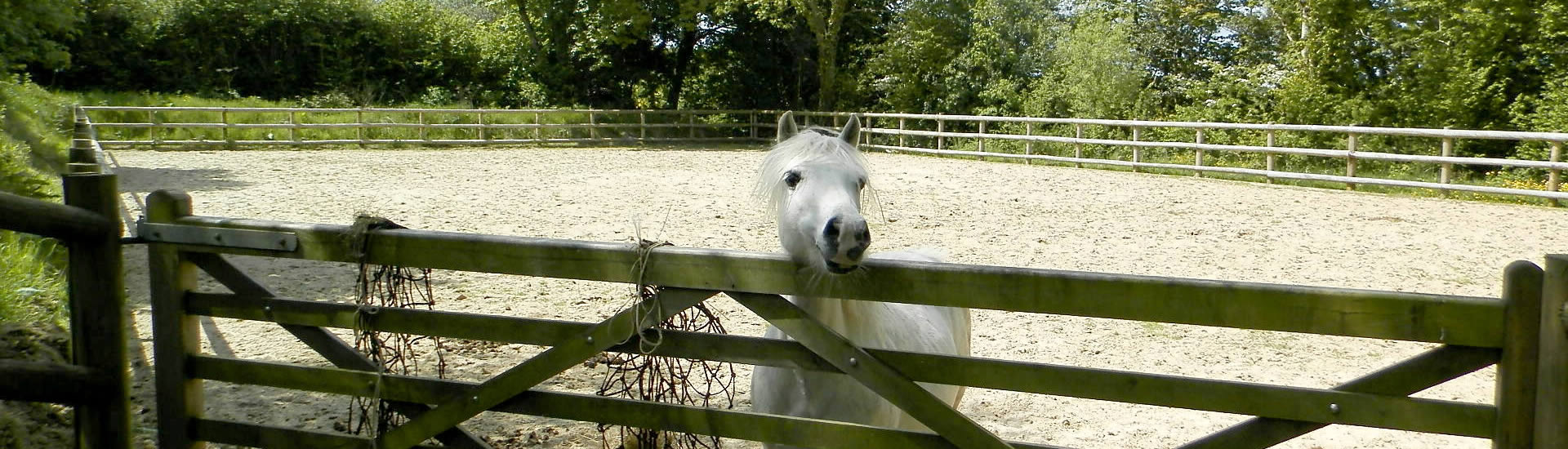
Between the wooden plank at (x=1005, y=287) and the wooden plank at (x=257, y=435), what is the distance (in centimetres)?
53

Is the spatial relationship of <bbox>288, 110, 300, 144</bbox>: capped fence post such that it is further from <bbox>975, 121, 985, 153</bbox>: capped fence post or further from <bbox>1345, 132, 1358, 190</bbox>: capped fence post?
<bbox>1345, 132, 1358, 190</bbox>: capped fence post

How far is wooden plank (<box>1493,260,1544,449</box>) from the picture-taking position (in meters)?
1.81

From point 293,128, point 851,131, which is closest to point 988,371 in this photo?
point 851,131

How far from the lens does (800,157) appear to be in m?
2.60

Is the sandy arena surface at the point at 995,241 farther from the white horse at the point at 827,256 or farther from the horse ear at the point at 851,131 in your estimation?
the horse ear at the point at 851,131

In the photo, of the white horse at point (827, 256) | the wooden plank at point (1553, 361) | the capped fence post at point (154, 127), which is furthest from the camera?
the capped fence post at point (154, 127)

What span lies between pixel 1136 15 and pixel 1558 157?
573 inches

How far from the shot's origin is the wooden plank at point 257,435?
8.85 ft

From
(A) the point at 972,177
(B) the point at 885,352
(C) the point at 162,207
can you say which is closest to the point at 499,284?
(C) the point at 162,207

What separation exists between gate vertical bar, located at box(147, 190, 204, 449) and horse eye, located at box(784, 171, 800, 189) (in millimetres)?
1638

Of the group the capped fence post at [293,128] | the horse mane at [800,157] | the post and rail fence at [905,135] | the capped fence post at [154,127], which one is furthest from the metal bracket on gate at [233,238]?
the capped fence post at [154,127]

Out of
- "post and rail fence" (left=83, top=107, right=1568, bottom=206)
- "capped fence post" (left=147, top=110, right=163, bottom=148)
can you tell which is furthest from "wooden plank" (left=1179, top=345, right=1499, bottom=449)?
"capped fence post" (left=147, top=110, right=163, bottom=148)

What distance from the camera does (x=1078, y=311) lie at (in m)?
2.06

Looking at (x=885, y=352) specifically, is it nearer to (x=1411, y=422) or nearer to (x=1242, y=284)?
(x=1242, y=284)
